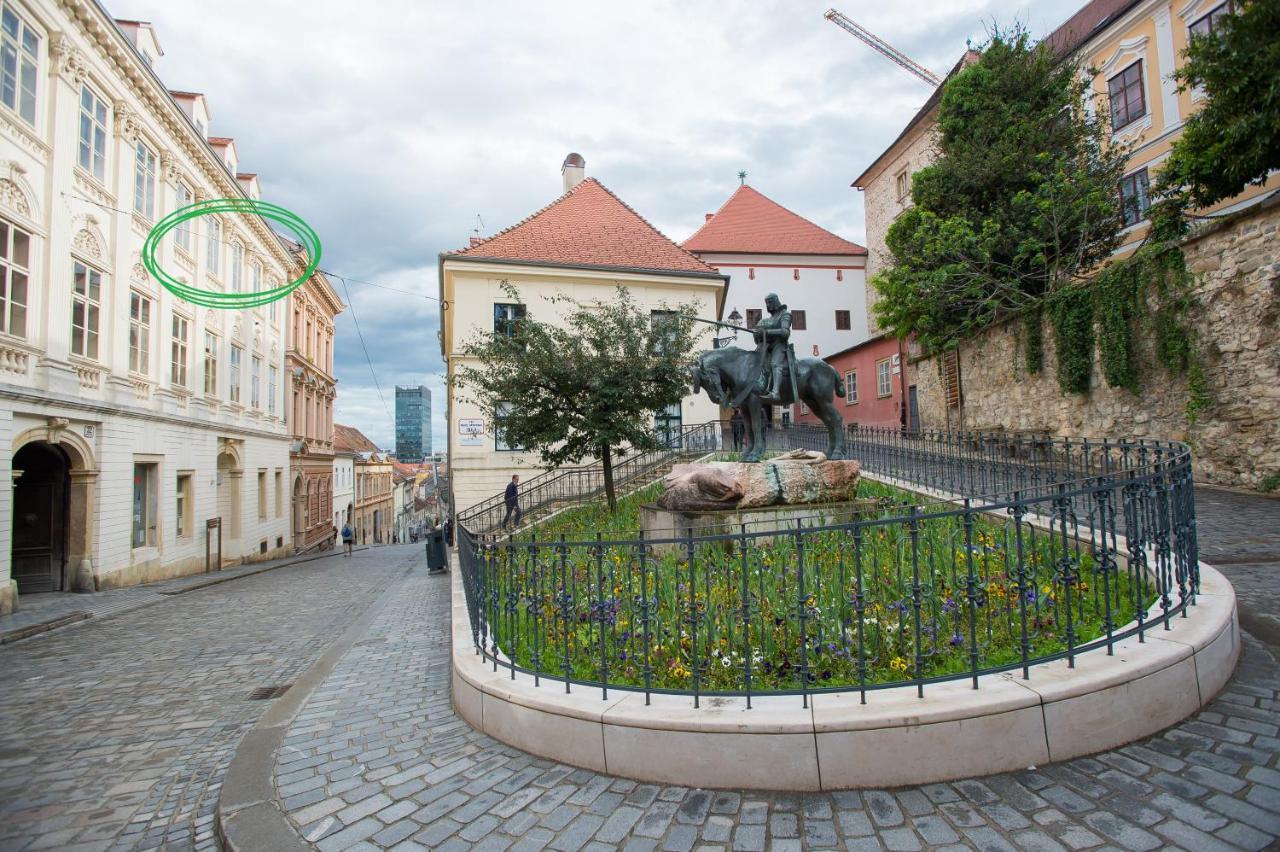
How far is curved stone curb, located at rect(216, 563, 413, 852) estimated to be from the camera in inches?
120

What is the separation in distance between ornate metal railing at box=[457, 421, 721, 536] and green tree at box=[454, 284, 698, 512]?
203cm

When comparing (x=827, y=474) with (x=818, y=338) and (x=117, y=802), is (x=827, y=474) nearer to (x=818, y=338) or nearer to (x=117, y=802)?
(x=117, y=802)

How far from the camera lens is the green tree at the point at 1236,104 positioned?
9180mm

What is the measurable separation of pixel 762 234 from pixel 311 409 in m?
26.9

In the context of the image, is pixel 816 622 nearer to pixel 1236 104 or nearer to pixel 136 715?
pixel 136 715

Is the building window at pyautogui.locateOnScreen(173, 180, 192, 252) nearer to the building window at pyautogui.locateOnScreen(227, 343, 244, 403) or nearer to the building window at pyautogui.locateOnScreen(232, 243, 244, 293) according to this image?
the building window at pyautogui.locateOnScreen(232, 243, 244, 293)

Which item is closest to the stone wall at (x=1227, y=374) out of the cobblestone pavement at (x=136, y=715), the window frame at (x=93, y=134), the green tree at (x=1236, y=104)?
the green tree at (x=1236, y=104)

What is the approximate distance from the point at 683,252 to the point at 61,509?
19.9 m

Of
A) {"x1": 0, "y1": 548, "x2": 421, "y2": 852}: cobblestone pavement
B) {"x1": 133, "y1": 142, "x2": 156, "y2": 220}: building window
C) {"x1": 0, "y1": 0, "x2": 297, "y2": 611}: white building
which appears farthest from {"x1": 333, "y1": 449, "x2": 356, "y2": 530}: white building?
{"x1": 0, "y1": 548, "x2": 421, "y2": 852}: cobblestone pavement

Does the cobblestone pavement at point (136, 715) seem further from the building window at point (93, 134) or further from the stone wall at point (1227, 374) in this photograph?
the stone wall at point (1227, 374)

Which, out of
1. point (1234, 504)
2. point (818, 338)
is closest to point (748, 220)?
point (818, 338)

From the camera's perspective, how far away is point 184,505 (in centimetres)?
1812

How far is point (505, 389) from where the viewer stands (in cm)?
1440

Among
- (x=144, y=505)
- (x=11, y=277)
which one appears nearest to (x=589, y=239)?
(x=144, y=505)
